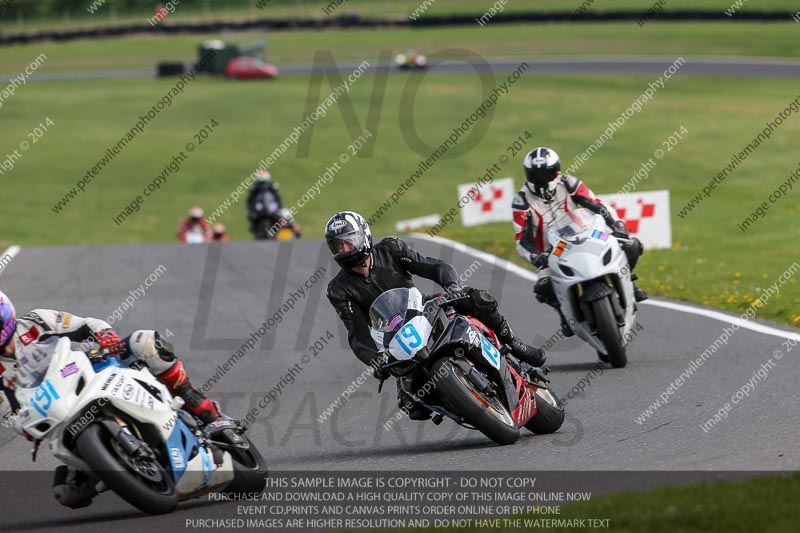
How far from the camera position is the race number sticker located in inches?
298

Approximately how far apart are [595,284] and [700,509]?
501cm

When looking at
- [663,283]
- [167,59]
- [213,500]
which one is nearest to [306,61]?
[167,59]

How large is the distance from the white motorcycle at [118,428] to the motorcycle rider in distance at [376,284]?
1.48 metres

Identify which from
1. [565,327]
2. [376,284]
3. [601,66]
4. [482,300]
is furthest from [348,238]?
[601,66]

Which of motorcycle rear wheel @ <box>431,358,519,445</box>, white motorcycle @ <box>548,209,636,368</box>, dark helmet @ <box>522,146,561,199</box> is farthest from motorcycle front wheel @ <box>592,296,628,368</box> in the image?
motorcycle rear wheel @ <box>431,358,519,445</box>

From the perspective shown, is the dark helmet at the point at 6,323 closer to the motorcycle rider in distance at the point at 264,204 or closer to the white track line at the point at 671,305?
the white track line at the point at 671,305

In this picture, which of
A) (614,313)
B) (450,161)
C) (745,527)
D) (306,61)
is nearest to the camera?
(745,527)

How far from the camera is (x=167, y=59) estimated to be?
201 feet

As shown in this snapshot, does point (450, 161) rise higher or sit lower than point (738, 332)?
lower

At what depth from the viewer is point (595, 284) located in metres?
10.6

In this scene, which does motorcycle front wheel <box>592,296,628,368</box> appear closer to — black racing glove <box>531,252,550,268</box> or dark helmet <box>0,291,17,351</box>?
black racing glove <box>531,252,550,268</box>

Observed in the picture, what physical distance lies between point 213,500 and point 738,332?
614 cm

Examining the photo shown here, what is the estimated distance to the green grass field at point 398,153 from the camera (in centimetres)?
2212

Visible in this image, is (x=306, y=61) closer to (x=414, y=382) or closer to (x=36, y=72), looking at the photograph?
(x=36, y=72)
